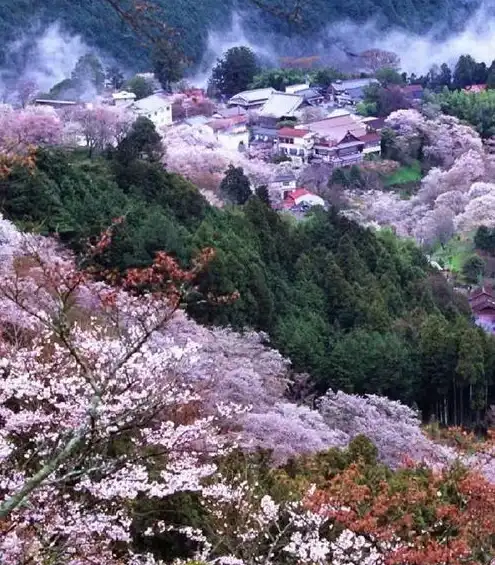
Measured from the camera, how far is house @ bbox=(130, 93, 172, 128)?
30734mm

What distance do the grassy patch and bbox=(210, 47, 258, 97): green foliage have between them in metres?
10.4

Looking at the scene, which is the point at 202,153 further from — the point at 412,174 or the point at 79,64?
the point at 79,64

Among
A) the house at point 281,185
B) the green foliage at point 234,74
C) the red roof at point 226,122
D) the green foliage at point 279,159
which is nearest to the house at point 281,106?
the red roof at point 226,122

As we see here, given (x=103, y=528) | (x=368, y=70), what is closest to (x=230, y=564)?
(x=103, y=528)

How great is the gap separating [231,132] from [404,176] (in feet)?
21.1

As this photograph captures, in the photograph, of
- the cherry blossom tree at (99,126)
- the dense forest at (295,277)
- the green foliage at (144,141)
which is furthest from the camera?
the cherry blossom tree at (99,126)

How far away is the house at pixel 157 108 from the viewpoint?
101 feet

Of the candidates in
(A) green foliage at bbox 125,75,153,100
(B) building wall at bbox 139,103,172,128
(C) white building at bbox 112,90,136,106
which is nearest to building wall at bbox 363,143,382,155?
(B) building wall at bbox 139,103,172,128

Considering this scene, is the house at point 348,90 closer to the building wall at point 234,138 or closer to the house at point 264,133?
the house at point 264,133

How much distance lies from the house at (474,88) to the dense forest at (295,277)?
69.5 ft

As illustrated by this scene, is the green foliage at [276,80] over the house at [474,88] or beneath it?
over

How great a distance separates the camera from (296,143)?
29.8m

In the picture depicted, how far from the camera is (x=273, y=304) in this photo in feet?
45.3

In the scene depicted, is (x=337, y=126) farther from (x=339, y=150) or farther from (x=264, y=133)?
(x=264, y=133)
